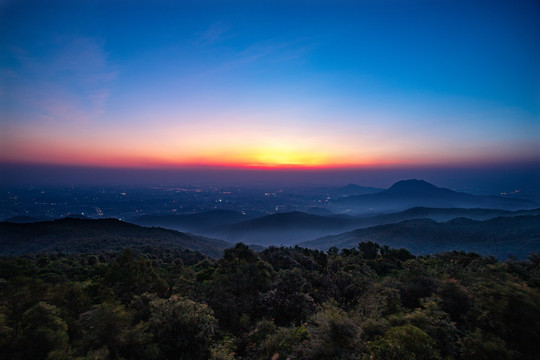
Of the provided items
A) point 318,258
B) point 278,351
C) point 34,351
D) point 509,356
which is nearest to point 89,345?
point 34,351

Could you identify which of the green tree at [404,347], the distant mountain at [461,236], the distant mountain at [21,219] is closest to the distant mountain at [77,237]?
the distant mountain at [21,219]

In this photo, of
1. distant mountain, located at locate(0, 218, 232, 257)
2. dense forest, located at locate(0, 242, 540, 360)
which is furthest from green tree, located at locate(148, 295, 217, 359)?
distant mountain, located at locate(0, 218, 232, 257)

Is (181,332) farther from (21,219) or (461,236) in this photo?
(21,219)

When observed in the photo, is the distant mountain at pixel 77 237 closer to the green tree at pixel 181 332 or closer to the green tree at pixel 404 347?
the green tree at pixel 181 332

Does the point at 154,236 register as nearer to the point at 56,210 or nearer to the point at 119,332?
the point at 119,332

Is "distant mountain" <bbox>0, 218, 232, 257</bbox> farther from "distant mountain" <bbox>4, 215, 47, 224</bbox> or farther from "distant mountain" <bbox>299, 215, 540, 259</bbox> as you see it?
"distant mountain" <bbox>299, 215, 540, 259</bbox>

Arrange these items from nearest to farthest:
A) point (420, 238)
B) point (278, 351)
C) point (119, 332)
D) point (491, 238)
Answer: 1. point (119, 332)
2. point (278, 351)
3. point (491, 238)
4. point (420, 238)
